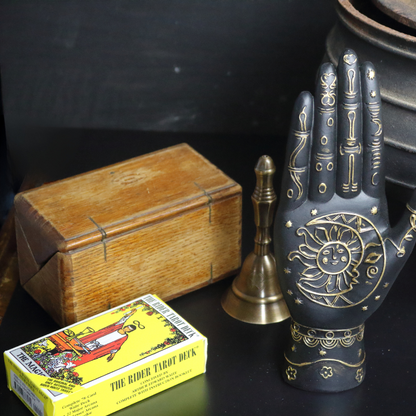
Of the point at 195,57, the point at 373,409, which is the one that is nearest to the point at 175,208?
the point at 373,409

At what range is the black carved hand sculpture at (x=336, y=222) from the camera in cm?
80

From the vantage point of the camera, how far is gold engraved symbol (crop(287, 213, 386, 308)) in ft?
2.79

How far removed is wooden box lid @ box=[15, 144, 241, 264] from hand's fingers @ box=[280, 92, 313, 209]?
26cm

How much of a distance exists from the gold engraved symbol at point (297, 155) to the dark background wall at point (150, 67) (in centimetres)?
79

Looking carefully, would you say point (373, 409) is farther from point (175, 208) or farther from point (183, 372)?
point (175, 208)

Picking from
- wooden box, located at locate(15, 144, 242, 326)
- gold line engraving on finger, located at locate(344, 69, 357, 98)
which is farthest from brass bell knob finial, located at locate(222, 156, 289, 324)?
gold line engraving on finger, located at locate(344, 69, 357, 98)

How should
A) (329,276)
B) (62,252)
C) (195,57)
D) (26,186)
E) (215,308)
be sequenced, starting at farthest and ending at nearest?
(195,57), (26,186), (215,308), (62,252), (329,276)

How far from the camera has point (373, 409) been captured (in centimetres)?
93

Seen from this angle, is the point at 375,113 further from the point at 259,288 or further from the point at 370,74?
the point at 259,288

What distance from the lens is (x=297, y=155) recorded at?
32.0 inches

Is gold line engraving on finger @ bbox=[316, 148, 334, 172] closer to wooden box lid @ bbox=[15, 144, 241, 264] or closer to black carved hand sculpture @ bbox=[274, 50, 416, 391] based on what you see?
black carved hand sculpture @ bbox=[274, 50, 416, 391]

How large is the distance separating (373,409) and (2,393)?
0.51m

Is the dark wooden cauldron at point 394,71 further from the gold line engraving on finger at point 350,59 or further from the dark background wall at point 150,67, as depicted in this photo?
the dark background wall at point 150,67

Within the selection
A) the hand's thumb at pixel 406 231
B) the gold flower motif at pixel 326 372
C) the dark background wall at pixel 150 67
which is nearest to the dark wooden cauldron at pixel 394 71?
the hand's thumb at pixel 406 231
